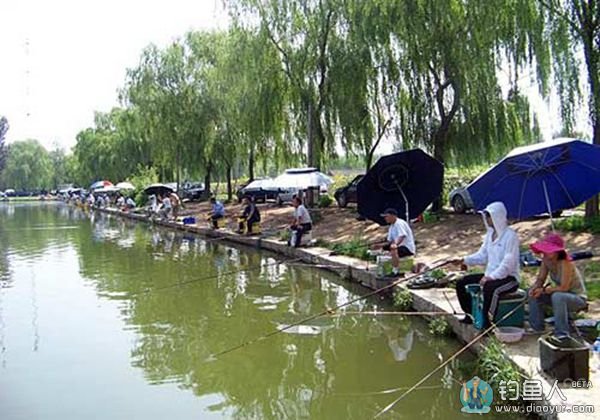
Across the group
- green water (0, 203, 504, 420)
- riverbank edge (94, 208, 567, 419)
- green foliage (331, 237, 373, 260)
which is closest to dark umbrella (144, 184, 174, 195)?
riverbank edge (94, 208, 567, 419)

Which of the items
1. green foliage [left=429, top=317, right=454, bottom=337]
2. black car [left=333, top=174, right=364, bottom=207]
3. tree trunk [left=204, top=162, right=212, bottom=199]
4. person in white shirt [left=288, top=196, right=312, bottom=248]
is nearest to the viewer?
green foliage [left=429, top=317, right=454, bottom=337]

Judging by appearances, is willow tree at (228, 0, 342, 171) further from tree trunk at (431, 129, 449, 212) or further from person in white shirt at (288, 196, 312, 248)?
person in white shirt at (288, 196, 312, 248)

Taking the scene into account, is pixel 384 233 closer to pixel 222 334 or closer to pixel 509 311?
pixel 222 334

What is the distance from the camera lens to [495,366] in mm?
4973

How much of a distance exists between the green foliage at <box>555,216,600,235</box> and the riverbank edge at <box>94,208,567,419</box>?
13.1 ft

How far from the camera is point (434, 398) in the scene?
4.99 meters

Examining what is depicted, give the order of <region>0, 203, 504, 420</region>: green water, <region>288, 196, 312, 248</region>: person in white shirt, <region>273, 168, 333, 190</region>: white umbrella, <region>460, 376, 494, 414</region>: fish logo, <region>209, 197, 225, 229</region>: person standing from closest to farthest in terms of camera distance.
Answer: <region>460, 376, 494, 414</region>: fish logo → <region>0, 203, 504, 420</region>: green water → <region>288, 196, 312, 248</region>: person in white shirt → <region>273, 168, 333, 190</region>: white umbrella → <region>209, 197, 225, 229</region>: person standing

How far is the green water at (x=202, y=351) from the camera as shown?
5.08 m

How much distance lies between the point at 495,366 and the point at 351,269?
18.5ft

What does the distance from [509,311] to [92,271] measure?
9.83 meters

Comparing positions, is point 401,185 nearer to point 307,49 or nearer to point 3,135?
point 307,49

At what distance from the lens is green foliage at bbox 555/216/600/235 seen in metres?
10.7

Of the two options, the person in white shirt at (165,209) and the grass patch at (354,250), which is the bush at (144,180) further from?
the grass patch at (354,250)

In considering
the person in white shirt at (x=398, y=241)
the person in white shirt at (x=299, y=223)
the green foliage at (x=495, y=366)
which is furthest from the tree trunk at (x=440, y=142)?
the green foliage at (x=495, y=366)
